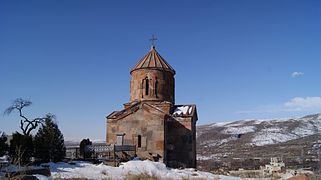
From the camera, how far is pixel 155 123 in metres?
18.7

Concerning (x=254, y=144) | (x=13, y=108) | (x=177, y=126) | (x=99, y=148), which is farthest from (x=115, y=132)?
(x=254, y=144)

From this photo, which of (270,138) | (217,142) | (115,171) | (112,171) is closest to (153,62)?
(115,171)

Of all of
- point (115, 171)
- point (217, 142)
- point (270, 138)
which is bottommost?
point (217, 142)

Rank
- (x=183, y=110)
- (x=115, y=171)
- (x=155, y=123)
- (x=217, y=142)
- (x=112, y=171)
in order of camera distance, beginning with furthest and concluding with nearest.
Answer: (x=217, y=142) < (x=183, y=110) < (x=155, y=123) < (x=115, y=171) < (x=112, y=171)

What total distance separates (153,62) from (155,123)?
4.64m

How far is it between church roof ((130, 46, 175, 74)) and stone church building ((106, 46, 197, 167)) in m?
0.06

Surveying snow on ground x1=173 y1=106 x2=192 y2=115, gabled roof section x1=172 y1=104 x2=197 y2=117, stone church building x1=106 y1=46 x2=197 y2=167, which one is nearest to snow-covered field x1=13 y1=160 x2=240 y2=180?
stone church building x1=106 y1=46 x2=197 y2=167

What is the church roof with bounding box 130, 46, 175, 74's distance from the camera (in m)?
21.4

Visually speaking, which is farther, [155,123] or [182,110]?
[182,110]

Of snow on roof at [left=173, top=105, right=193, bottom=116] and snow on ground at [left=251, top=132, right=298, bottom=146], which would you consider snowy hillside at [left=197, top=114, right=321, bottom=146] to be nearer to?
snow on ground at [left=251, top=132, right=298, bottom=146]

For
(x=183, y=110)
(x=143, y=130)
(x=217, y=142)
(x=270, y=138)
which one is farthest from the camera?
(x=217, y=142)

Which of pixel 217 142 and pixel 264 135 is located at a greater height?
pixel 264 135

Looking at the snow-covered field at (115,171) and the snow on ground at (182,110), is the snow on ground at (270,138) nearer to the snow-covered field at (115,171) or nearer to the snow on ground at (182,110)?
the snow on ground at (182,110)

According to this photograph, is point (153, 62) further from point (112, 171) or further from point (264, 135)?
point (264, 135)
